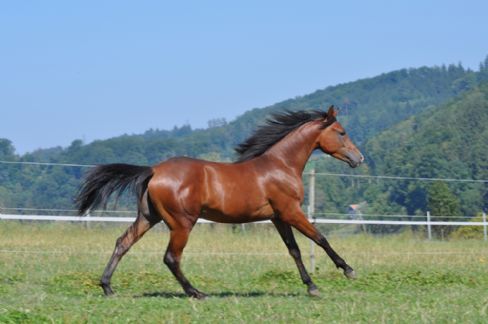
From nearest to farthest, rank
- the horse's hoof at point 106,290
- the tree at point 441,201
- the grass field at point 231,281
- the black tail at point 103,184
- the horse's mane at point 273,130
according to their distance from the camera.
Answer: the grass field at point 231,281, the horse's hoof at point 106,290, the black tail at point 103,184, the horse's mane at point 273,130, the tree at point 441,201

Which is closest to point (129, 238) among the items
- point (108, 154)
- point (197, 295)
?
point (197, 295)

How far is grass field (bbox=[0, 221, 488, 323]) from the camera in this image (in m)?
7.57

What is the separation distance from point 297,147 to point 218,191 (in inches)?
48.8

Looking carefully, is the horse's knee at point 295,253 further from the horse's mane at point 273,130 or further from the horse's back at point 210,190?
the horse's mane at point 273,130

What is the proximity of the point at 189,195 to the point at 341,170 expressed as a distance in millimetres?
65702

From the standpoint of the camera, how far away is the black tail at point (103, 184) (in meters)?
9.79

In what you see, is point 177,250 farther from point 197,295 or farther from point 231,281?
point 231,281

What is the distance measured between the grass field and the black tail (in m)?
1.02

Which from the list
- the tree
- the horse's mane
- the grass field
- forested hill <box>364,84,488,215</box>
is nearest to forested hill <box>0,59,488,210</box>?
the horse's mane

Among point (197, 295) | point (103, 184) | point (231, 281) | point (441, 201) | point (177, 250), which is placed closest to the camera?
point (197, 295)

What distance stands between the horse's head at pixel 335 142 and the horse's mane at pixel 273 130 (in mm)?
50

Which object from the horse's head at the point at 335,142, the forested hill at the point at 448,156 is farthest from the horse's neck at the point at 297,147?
the forested hill at the point at 448,156

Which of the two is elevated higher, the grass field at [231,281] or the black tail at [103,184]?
the black tail at [103,184]

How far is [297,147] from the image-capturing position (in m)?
10.3
